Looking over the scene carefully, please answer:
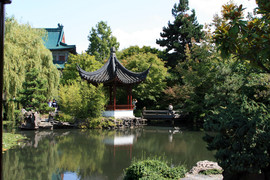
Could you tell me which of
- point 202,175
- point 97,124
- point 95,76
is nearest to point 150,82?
point 95,76

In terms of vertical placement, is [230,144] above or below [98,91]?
below

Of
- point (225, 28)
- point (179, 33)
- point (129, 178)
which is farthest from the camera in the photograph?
point (179, 33)

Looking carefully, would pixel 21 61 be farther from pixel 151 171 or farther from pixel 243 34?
pixel 243 34

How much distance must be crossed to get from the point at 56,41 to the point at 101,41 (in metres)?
5.41

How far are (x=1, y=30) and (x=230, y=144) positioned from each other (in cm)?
340

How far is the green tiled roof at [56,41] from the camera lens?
99.6ft

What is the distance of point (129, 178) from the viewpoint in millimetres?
4789

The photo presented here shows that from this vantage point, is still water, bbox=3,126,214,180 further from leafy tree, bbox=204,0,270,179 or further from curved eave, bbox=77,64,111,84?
curved eave, bbox=77,64,111,84

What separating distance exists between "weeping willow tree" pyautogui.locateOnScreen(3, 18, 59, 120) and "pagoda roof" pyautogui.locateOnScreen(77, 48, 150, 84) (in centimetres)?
245

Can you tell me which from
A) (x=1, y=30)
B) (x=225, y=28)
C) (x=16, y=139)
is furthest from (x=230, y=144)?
(x=16, y=139)

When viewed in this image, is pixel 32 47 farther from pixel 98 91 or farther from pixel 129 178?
pixel 129 178

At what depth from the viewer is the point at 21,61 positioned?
44.1 ft

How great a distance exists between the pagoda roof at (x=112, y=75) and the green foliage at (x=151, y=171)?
38.6 ft

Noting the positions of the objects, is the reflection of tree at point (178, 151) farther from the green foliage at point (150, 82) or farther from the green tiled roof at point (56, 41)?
the green tiled roof at point (56, 41)
